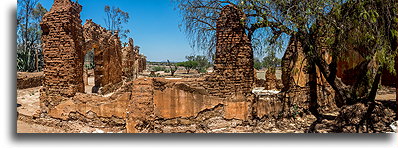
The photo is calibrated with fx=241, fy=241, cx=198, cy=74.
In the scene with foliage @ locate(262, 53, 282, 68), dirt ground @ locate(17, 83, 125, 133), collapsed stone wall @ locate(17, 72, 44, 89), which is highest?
foliage @ locate(262, 53, 282, 68)

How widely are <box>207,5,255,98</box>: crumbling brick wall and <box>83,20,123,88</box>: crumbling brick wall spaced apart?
6.30m

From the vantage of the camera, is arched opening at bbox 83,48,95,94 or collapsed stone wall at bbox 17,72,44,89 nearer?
collapsed stone wall at bbox 17,72,44,89

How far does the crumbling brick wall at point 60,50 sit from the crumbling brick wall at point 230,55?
2994 mm

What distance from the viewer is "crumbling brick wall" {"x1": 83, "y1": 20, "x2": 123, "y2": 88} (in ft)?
31.7

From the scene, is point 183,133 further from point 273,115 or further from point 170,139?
point 273,115

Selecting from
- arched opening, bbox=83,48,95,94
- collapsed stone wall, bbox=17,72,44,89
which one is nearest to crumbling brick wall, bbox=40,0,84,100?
arched opening, bbox=83,48,95,94

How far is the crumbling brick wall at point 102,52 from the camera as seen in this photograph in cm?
966

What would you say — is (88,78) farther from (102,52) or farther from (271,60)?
(271,60)

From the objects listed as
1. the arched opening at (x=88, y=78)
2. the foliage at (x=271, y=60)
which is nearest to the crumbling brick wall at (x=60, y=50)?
the arched opening at (x=88, y=78)

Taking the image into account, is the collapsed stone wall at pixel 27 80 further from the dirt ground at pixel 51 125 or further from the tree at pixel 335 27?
the tree at pixel 335 27

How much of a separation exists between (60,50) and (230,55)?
11.9 ft

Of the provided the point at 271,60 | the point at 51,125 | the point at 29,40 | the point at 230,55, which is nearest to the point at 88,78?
the point at 29,40

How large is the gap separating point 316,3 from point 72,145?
16.2 feet

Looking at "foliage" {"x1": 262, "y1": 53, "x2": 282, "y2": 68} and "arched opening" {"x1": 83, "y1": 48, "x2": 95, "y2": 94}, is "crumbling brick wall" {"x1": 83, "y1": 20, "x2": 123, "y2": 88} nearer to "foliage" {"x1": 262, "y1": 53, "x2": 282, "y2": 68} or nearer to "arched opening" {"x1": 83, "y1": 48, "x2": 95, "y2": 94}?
"arched opening" {"x1": 83, "y1": 48, "x2": 95, "y2": 94}
